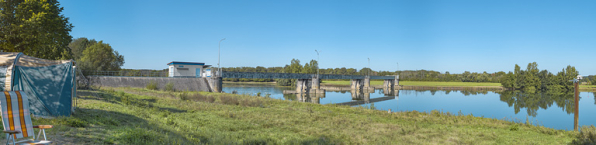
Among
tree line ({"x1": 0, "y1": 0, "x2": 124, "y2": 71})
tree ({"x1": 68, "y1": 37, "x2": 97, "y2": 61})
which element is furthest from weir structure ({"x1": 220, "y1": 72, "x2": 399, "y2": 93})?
tree ({"x1": 68, "y1": 37, "x2": 97, "y2": 61})

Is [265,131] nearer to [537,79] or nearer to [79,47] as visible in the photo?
[79,47]

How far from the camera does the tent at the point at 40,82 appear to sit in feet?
33.3

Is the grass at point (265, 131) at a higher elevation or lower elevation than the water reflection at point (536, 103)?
higher

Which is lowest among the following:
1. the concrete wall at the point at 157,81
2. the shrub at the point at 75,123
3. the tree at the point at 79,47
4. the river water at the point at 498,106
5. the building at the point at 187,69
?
the river water at the point at 498,106

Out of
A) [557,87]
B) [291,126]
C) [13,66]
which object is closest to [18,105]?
[13,66]

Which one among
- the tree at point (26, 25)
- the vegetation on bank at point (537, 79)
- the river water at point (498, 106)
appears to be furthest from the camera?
the vegetation on bank at point (537, 79)

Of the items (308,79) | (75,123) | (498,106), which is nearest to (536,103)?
(498,106)

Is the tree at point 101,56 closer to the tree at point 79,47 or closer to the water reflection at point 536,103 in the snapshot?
the tree at point 79,47

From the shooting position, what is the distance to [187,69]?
44906mm

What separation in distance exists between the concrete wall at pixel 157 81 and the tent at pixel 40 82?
28.0m

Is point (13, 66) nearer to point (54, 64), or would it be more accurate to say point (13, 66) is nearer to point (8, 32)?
point (54, 64)

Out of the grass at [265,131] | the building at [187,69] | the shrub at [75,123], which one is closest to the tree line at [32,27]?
the grass at [265,131]

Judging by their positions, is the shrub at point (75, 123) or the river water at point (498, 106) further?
the river water at point (498, 106)

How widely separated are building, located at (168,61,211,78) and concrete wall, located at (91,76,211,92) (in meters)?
2.28
